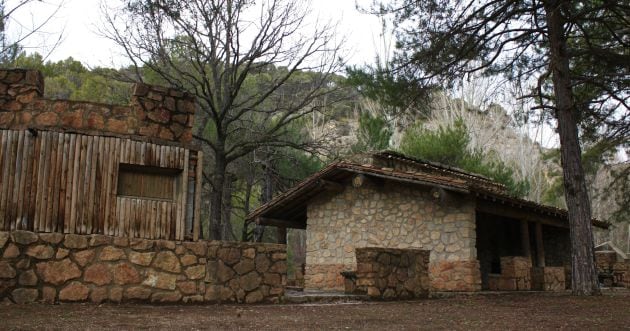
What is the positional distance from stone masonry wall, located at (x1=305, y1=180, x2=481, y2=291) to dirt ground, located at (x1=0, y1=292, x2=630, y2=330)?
4.33 m

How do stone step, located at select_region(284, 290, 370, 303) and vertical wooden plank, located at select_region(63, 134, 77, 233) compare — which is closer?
vertical wooden plank, located at select_region(63, 134, 77, 233)

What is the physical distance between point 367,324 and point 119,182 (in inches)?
168

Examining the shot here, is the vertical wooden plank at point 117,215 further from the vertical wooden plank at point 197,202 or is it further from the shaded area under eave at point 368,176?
the shaded area under eave at point 368,176

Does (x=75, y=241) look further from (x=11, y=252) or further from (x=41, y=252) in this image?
(x=11, y=252)

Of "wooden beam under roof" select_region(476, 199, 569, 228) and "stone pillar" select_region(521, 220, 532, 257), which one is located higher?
"wooden beam under roof" select_region(476, 199, 569, 228)

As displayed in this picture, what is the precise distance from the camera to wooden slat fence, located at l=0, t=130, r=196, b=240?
25.8ft

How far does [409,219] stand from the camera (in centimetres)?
1456

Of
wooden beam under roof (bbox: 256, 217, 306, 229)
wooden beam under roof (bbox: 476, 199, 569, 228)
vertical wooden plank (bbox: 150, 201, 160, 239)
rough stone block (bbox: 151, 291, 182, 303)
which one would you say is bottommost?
rough stone block (bbox: 151, 291, 182, 303)

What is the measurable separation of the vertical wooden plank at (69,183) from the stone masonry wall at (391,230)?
27.2 feet

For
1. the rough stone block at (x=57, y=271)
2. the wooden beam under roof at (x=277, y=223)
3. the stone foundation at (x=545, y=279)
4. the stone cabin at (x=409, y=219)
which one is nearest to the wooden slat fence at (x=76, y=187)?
the rough stone block at (x=57, y=271)

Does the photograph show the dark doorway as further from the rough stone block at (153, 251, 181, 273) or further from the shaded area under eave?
the rough stone block at (153, 251, 181, 273)

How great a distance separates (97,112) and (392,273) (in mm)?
6039

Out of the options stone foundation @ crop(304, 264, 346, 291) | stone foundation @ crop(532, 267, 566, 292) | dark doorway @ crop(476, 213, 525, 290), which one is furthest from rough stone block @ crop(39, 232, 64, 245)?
dark doorway @ crop(476, 213, 525, 290)

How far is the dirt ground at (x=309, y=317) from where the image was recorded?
6.03 m
